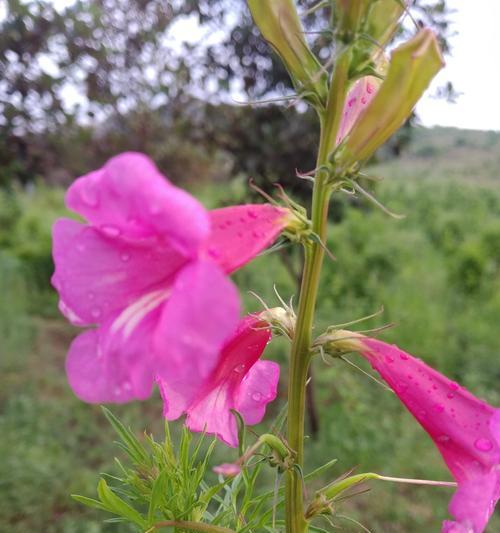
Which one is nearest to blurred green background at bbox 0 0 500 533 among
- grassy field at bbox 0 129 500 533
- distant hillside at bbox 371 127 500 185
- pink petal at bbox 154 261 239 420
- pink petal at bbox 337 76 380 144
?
grassy field at bbox 0 129 500 533

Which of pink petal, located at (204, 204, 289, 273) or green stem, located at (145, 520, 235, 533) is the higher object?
pink petal, located at (204, 204, 289, 273)

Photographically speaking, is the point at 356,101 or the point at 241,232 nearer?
the point at 241,232

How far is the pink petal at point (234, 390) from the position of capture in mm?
937

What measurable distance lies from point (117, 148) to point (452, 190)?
530 inches

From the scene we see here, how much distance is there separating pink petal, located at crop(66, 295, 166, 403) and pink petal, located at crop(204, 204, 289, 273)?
93 mm

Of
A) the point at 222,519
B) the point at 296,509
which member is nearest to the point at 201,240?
the point at 296,509

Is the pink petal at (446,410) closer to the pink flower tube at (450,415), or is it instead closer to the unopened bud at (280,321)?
the pink flower tube at (450,415)

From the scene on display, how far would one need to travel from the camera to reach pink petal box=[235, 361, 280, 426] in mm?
1025

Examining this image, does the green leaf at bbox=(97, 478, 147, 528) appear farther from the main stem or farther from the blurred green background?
the blurred green background

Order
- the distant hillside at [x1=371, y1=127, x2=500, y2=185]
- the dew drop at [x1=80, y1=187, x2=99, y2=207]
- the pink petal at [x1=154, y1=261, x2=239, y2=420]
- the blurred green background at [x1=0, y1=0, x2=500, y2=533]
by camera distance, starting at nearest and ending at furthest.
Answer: the pink petal at [x1=154, y1=261, x2=239, y2=420], the dew drop at [x1=80, y1=187, x2=99, y2=207], the blurred green background at [x1=0, y1=0, x2=500, y2=533], the distant hillside at [x1=371, y1=127, x2=500, y2=185]

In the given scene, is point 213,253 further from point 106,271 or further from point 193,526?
point 193,526

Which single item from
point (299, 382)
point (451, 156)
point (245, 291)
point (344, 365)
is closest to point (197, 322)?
point (299, 382)

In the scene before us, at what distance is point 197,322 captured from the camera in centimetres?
59

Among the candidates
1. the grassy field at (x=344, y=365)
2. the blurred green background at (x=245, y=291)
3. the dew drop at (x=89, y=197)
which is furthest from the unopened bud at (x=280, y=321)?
the blurred green background at (x=245, y=291)
